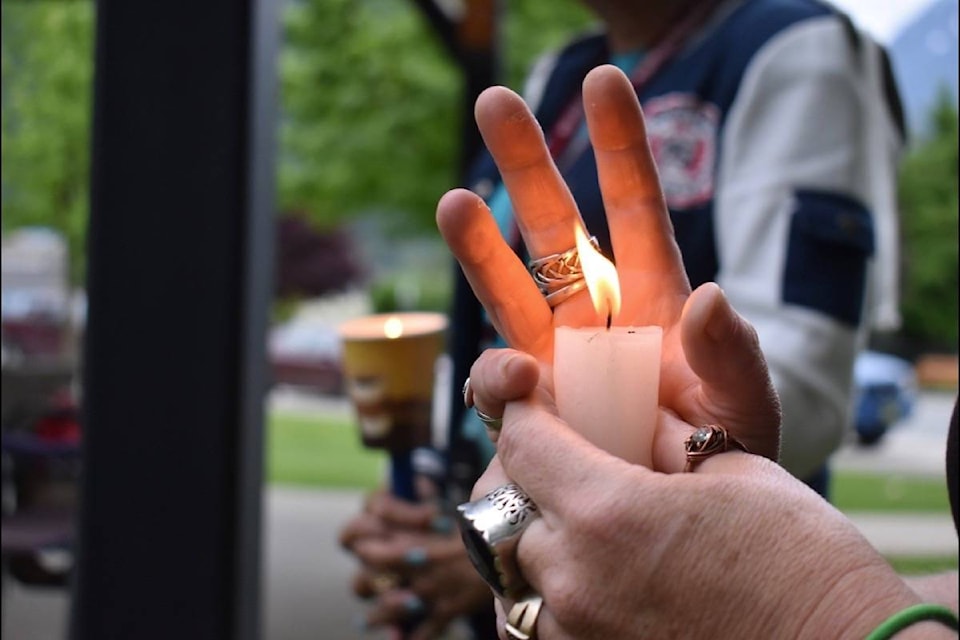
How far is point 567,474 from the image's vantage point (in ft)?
1.78

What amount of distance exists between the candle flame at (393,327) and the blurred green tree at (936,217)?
668mm

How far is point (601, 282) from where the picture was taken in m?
0.60

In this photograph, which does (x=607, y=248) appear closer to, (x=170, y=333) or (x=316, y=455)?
(x=170, y=333)

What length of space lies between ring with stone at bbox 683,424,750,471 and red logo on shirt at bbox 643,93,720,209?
561mm

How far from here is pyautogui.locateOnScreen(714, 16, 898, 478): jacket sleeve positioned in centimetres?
109

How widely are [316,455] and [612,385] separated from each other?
9382 millimetres

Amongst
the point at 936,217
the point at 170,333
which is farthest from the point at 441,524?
the point at 936,217

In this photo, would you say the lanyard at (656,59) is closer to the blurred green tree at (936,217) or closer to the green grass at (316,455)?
the blurred green tree at (936,217)

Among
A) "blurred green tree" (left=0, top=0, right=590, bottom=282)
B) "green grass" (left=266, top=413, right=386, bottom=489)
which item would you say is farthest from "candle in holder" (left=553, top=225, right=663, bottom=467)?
"green grass" (left=266, top=413, right=386, bottom=489)

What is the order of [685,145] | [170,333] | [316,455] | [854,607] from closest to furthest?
[854,607] < [685,145] < [170,333] < [316,455]

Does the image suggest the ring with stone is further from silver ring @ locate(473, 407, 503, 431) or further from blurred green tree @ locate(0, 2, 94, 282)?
blurred green tree @ locate(0, 2, 94, 282)

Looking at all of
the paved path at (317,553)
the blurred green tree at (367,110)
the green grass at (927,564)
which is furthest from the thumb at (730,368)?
the blurred green tree at (367,110)

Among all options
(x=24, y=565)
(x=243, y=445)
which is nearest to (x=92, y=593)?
(x=243, y=445)

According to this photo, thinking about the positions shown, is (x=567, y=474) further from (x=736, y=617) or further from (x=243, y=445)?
(x=243, y=445)
